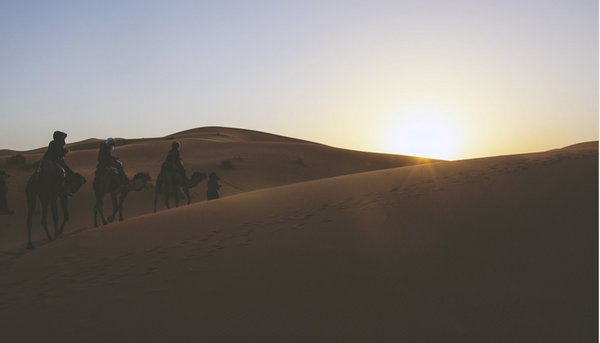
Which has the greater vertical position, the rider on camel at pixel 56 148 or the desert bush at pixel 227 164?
the rider on camel at pixel 56 148

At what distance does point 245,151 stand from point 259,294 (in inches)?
1467

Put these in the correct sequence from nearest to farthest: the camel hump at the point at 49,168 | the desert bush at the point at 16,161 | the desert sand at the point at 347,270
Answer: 1. the desert sand at the point at 347,270
2. the camel hump at the point at 49,168
3. the desert bush at the point at 16,161

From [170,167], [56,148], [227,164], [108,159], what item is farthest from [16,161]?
[56,148]

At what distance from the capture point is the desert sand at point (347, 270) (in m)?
5.07

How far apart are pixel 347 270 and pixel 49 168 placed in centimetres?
820

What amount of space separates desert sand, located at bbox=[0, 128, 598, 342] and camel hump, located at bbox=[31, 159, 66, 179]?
1.58 metres

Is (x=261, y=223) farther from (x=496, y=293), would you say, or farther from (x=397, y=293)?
(x=496, y=293)

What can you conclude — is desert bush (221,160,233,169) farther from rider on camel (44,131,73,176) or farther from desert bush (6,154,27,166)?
rider on camel (44,131,73,176)

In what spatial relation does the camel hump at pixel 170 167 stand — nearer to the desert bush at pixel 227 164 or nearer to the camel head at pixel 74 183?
the camel head at pixel 74 183

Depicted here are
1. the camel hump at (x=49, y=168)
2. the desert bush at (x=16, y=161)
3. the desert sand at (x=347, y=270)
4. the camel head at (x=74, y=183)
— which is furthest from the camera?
the desert bush at (x=16, y=161)

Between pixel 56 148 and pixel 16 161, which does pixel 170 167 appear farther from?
pixel 16 161

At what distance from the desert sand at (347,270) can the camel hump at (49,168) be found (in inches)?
62.0

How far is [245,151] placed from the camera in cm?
4303

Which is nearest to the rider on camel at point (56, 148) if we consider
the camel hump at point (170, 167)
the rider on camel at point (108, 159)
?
the rider on camel at point (108, 159)
